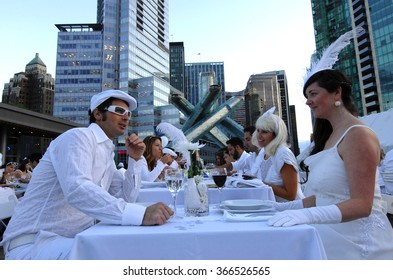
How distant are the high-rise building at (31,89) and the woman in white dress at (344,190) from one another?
129 metres

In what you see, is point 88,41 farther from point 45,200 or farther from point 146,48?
point 45,200

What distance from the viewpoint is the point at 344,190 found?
57.4 inches

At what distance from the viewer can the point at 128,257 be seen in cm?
105

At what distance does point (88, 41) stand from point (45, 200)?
75227 mm

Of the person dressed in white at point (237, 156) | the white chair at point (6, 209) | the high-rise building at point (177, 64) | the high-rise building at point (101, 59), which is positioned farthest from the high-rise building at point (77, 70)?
the high-rise building at point (177, 64)

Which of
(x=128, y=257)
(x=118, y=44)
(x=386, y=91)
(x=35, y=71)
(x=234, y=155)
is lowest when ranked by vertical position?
(x=128, y=257)

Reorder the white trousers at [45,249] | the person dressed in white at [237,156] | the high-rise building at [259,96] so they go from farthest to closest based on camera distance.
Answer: the high-rise building at [259,96]
the person dressed in white at [237,156]
the white trousers at [45,249]

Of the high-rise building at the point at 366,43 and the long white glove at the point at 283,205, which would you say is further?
the high-rise building at the point at 366,43

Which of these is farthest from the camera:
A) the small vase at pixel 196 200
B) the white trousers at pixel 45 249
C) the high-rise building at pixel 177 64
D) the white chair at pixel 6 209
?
the high-rise building at pixel 177 64

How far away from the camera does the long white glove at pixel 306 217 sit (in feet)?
3.63

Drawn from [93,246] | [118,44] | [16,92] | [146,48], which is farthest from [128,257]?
[16,92]

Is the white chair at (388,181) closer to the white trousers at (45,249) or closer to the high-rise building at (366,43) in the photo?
the white trousers at (45,249)

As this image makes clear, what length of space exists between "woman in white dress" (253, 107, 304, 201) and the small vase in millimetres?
1584

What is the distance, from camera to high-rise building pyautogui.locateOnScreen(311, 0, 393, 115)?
48.1 metres
